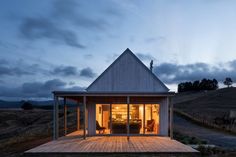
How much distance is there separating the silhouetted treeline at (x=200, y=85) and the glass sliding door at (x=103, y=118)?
255 feet

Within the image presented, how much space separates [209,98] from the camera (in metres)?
63.2

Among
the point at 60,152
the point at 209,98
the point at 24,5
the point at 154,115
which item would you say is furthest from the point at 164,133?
the point at 209,98

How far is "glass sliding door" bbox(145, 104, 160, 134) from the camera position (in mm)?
17766

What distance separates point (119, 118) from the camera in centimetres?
1764

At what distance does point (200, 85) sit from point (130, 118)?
78733 mm

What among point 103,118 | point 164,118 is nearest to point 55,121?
point 103,118

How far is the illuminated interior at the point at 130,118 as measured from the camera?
17.3 m

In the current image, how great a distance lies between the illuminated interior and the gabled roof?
3.44 feet

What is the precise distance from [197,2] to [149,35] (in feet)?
26.7

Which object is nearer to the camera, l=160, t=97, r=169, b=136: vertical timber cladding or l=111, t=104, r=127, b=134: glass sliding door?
l=111, t=104, r=127, b=134: glass sliding door

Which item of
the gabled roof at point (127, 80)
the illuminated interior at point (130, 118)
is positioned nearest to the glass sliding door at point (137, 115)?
the illuminated interior at point (130, 118)

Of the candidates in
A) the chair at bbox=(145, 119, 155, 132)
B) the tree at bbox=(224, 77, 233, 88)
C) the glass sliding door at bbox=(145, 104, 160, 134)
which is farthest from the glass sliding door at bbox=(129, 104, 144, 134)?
the tree at bbox=(224, 77, 233, 88)

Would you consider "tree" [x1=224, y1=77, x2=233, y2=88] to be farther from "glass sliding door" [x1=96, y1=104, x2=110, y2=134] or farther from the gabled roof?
"glass sliding door" [x1=96, y1=104, x2=110, y2=134]

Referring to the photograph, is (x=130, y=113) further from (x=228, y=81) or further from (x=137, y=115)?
(x=228, y=81)
